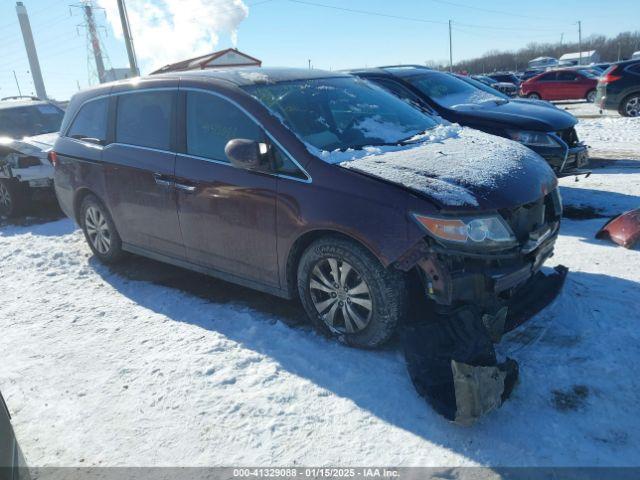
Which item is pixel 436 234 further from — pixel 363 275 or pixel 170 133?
pixel 170 133

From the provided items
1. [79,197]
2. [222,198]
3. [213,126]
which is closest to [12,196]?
[79,197]

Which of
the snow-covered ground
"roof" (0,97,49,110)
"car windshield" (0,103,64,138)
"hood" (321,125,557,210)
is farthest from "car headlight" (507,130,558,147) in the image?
"roof" (0,97,49,110)

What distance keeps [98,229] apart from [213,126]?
7.15 ft

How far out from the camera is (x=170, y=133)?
167 inches

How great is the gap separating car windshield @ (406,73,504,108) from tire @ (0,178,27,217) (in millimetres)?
6089

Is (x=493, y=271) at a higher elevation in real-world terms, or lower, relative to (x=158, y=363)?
higher

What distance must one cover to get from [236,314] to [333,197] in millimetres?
1426

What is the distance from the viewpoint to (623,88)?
13883 millimetres

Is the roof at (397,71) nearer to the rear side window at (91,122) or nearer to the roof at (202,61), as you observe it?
the rear side window at (91,122)

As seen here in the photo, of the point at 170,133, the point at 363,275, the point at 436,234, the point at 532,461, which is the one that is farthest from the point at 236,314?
the point at 532,461

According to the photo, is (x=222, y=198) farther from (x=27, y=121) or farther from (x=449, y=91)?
(x=27, y=121)

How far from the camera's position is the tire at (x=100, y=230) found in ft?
16.9

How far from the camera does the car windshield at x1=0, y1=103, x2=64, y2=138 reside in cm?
877

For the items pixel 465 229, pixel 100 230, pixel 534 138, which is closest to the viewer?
pixel 465 229
